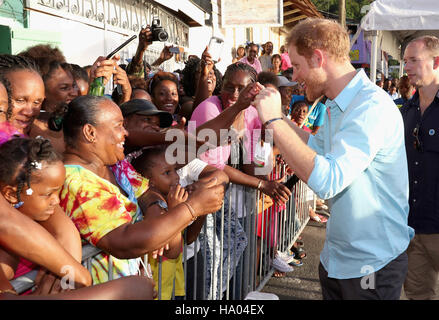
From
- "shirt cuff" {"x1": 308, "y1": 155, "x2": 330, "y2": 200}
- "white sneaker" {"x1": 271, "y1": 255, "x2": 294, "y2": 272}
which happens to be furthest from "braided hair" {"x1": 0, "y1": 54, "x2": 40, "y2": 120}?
"white sneaker" {"x1": 271, "y1": 255, "x2": 294, "y2": 272}

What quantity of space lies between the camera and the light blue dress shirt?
6.70 ft

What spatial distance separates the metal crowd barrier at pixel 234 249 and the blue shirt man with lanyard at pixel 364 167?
40.1 inches

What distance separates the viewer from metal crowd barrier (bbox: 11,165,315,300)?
3023 millimetres

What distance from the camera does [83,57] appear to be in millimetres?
7441

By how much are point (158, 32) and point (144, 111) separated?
1.37 metres

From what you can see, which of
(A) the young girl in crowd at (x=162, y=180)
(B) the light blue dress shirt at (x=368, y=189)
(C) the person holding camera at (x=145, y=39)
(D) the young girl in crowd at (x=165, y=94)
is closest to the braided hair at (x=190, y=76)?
(C) the person holding camera at (x=145, y=39)

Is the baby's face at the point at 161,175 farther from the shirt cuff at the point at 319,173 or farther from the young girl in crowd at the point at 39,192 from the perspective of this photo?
the shirt cuff at the point at 319,173

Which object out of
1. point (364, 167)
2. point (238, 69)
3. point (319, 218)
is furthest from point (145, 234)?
point (319, 218)

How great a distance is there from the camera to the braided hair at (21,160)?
160 cm

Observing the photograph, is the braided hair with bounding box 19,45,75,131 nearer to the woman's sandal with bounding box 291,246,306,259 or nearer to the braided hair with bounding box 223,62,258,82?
the braided hair with bounding box 223,62,258,82

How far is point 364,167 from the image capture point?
74.4 inches

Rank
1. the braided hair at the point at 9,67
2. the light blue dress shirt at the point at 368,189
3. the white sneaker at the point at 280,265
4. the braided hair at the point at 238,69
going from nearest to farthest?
the light blue dress shirt at the point at 368,189
the braided hair at the point at 9,67
the braided hair at the point at 238,69
the white sneaker at the point at 280,265

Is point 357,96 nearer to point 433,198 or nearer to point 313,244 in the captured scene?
point 433,198

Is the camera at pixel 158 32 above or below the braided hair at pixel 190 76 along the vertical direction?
above
